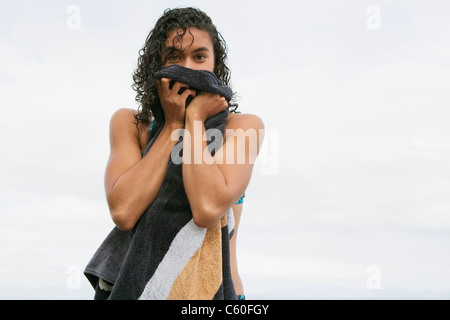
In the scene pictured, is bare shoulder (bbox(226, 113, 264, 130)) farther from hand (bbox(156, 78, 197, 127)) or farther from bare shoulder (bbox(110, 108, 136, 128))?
bare shoulder (bbox(110, 108, 136, 128))

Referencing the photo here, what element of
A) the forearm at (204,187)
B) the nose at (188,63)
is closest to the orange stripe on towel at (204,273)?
the forearm at (204,187)

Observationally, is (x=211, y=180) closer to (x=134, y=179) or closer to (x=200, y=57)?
(x=134, y=179)

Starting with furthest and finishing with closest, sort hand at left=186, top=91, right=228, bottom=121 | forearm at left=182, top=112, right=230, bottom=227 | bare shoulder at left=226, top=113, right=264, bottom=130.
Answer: bare shoulder at left=226, top=113, right=264, bottom=130 → hand at left=186, top=91, right=228, bottom=121 → forearm at left=182, top=112, right=230, bottom=227

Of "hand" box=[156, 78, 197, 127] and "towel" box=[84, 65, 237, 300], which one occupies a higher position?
"hand" box=[156, 78, 197, 127]

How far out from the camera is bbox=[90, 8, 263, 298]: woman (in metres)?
1.84

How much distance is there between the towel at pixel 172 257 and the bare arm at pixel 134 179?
0.03 meters

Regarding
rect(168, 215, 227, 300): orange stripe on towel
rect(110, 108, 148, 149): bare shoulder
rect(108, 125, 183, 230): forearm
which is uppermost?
rect(110, 108, 148, 149): bare shoulder

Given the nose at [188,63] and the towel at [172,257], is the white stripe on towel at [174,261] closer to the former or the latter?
the towel at [172,257]

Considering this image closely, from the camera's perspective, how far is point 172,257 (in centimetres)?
186

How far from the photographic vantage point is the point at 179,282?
1844 millimetres

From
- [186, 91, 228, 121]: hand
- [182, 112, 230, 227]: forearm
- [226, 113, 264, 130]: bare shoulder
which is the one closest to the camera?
[182, 112, 230, 227]: forearm

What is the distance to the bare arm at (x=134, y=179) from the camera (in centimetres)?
190

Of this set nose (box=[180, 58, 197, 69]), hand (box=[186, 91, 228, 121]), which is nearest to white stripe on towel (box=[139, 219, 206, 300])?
hand (box=[186, 91, 228, 121])
